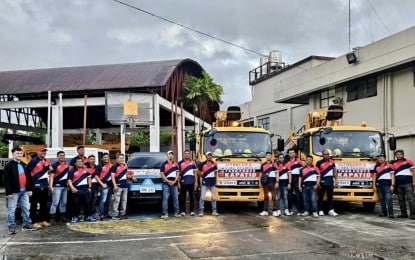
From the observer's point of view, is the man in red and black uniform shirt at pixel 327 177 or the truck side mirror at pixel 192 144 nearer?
the man in red and black uniform shirt at pixel 327 177

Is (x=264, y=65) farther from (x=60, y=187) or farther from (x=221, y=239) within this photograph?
(x=221, y=239)

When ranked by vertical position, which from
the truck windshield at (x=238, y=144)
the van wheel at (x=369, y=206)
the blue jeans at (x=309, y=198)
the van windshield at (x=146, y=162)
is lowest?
the van wheel at (x=369, y=206)

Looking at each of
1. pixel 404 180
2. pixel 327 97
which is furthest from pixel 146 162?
pixel 327 97

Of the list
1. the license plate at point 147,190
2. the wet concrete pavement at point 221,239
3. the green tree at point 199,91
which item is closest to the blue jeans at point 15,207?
the wet concrete pavement at point 221,239

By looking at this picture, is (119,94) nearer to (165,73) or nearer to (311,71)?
(165,73)

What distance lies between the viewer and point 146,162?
1309cm

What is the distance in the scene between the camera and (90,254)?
24.5 feet

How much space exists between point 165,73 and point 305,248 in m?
22.2

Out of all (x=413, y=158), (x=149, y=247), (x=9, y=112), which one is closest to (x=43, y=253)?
(x=149, y=247)

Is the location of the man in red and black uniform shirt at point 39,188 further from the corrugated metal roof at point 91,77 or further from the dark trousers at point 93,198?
the corrugated metal roof at point 91,77

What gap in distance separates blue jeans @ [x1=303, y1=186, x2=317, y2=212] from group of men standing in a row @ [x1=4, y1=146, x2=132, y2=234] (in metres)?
4.57

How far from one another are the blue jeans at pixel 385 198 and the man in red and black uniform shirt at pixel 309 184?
5.20 feet

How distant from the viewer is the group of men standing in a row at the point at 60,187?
9.54 m

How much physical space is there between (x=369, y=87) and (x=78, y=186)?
1570 centimetres
